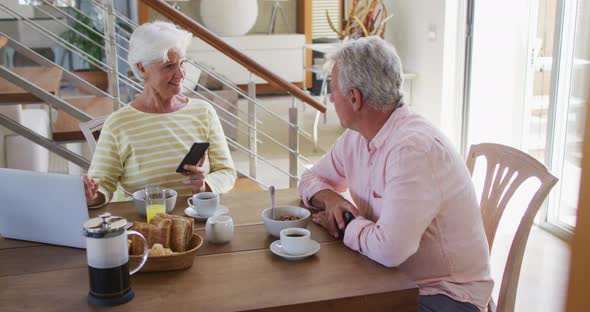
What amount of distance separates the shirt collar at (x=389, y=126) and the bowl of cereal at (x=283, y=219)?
27 centimetres

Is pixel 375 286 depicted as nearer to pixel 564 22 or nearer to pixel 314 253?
pixel 314 253

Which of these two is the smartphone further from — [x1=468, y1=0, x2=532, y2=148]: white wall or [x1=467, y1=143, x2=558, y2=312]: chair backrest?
[x1=468, y1=0, x2=532, y2=148]: white wall

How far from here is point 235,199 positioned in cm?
193

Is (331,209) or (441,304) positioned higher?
(331,209)

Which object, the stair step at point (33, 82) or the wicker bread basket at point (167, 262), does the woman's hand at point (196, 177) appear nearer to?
the wicker bread basket at point (167, 262)

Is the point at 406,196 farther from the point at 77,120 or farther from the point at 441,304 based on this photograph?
the point at 77,120

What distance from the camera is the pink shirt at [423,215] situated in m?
1.40

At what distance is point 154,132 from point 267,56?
460 centimetres

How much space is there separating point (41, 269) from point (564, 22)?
3177 millimetres

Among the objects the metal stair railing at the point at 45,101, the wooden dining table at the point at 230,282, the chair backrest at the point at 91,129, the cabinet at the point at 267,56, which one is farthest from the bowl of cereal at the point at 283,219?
the cabinet at the point at 267,56

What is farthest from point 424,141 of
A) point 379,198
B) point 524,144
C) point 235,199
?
point 524,144

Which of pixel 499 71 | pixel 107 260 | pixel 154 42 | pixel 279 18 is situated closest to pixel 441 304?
pixel 107 260

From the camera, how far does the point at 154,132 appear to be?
6.95ft

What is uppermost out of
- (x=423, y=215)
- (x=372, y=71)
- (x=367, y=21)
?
(x=367, y=21)
